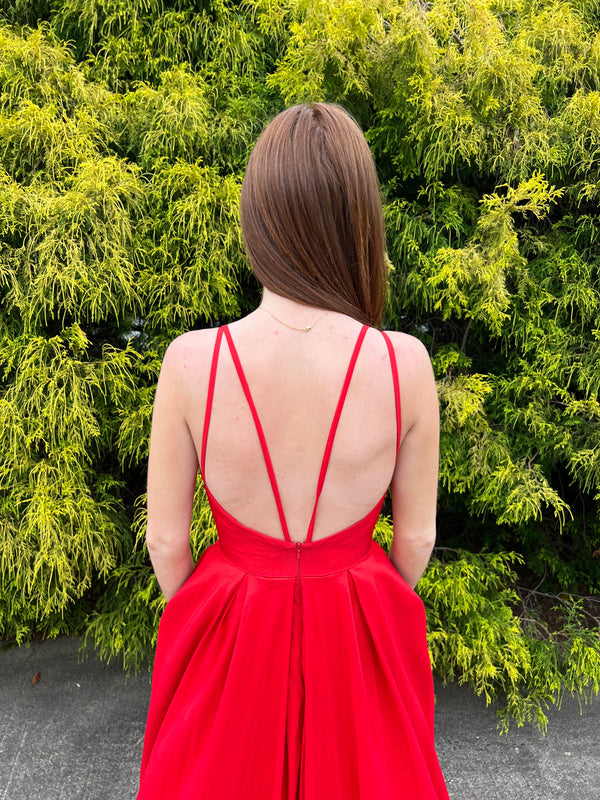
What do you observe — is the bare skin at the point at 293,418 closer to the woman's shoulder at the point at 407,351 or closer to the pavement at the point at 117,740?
the woman's shoulder at the point at 407,351

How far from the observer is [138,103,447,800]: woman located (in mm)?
1343

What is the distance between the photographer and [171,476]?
4.93 ft

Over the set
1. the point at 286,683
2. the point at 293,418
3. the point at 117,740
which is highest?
the point at 293,418

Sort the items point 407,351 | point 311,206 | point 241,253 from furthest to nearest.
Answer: point 241,253
point 407,351
point 311,206

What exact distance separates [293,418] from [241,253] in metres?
1.60

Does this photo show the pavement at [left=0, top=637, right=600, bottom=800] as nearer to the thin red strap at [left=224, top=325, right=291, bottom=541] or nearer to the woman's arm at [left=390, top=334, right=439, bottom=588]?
the woman's arm at [left=390, top=334, right=439, bottom=588]


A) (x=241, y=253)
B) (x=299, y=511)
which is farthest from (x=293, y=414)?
(x=241, y=253)

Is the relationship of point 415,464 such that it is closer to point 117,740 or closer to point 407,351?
point 407,351

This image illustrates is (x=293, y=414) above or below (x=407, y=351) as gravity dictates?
below

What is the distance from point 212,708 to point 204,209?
6.34ft

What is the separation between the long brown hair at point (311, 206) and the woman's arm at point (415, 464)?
0.18 metres

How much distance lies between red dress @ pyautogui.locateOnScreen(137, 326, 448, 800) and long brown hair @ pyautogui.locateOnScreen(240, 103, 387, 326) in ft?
1.49

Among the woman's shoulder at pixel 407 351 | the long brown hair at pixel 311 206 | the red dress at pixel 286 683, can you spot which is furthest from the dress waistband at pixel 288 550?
the long brown hair at pixel 311 206

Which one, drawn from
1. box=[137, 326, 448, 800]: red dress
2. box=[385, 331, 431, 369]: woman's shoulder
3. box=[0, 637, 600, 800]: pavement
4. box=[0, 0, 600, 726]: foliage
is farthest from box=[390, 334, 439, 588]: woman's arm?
box=[0, 637, 600, 800]: pavement
